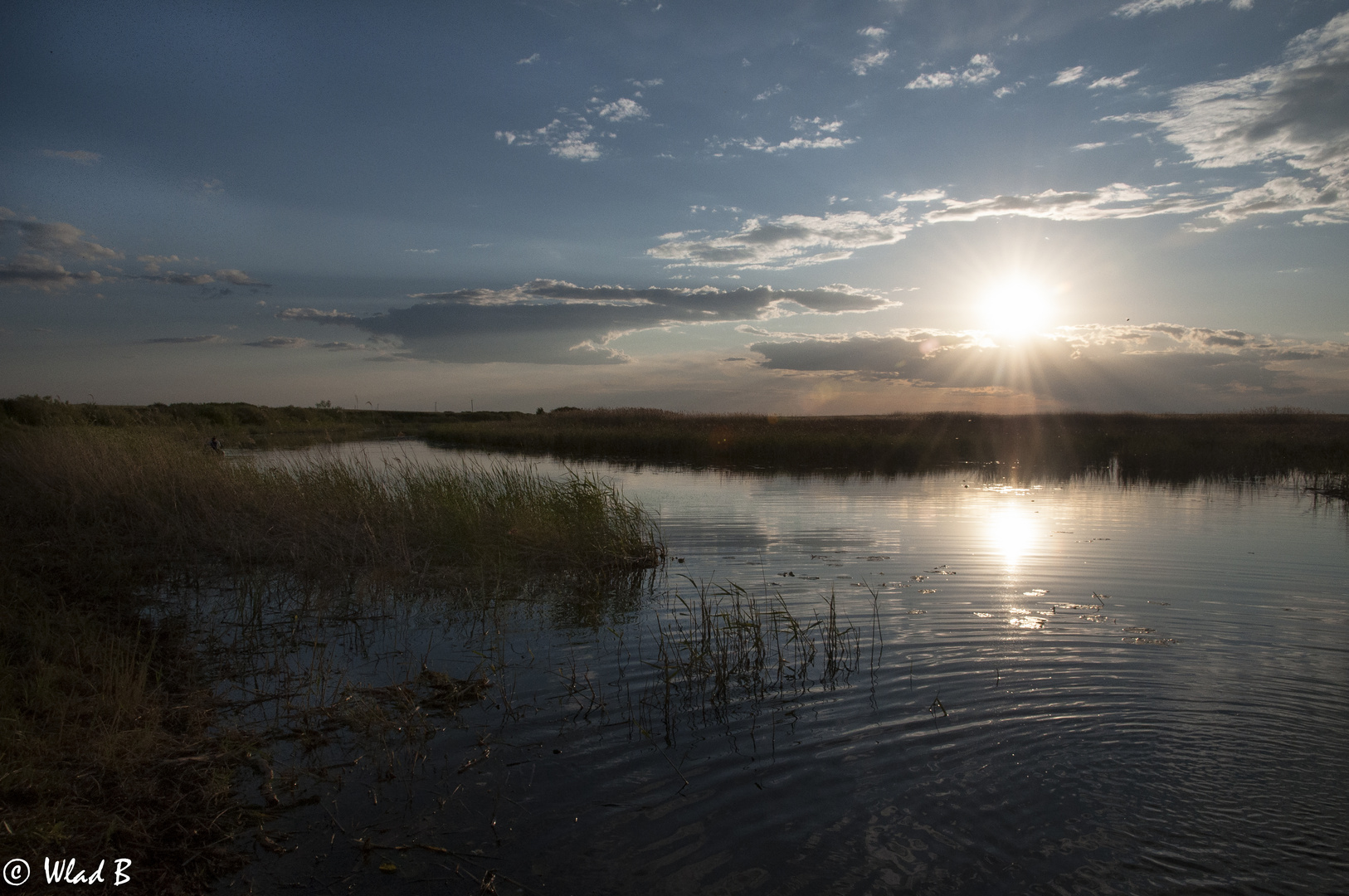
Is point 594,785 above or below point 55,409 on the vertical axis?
below

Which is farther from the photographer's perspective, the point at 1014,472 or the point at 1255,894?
the point at 1014,472

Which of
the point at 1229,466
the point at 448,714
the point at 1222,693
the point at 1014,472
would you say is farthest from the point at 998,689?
the point at 1229,466

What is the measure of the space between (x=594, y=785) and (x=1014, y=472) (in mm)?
26056

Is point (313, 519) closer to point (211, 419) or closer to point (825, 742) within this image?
point (825, 742)

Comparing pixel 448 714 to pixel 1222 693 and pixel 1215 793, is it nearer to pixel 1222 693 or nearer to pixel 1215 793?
pixel 1215 793

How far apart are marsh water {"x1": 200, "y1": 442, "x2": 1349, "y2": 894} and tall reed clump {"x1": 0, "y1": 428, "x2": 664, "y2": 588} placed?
172 centimetres

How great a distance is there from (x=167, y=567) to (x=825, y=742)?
953 centimetres

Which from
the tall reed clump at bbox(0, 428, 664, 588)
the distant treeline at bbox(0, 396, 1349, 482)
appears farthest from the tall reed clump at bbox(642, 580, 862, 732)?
the distant treeline at bbox(0, 396, 1349, 482)

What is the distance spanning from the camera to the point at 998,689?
239 inches

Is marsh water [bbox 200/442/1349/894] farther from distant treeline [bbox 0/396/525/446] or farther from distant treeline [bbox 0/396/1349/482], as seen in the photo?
distant treeline [bbox 0/396/1349/482]

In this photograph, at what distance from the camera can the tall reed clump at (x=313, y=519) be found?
419 inches

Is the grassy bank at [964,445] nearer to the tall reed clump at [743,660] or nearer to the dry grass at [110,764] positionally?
the tall reed clump at [743,660]

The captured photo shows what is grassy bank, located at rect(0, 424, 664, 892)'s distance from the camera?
149 inches

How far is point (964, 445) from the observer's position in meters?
37.0
